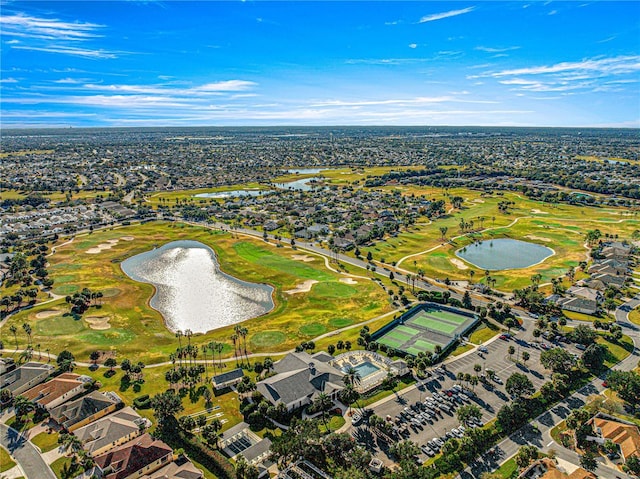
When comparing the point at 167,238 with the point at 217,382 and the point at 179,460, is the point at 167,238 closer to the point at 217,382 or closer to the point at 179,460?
the point at 217,382

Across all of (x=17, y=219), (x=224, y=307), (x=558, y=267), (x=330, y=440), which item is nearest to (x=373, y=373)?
(x=330, y=440)

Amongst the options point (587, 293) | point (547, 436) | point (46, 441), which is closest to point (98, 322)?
point (46, 441)

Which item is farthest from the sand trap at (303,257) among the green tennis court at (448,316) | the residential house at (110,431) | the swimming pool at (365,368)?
the residential house at (110,431)

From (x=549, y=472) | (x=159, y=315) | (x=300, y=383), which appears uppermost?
(x=549, y=472)

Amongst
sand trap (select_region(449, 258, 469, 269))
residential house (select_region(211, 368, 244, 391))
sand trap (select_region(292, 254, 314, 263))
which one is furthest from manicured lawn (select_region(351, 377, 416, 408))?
sand trap (select_region(292, 254, 314, 263))

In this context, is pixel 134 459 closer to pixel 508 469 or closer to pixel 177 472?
pixel 177 472

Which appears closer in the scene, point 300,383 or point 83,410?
point 83,410
